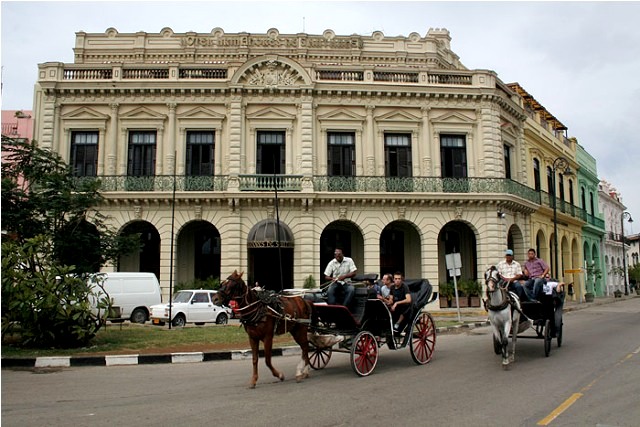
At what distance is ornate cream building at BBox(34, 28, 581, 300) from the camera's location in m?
25.0

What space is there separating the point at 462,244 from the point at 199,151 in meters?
14.4

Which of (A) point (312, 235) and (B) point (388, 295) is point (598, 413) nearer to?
(B) point (388, 295)

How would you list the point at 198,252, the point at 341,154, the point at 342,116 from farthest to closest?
the point at 198,252, the point at 341,154, the point at 342,116

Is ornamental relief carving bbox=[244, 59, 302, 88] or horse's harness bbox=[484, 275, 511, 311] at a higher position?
ornamental relief carving bbox=[244, 59, 302, 88]

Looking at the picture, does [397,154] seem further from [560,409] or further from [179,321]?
[560,409]

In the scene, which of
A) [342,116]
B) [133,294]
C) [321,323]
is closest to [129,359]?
[321,323]

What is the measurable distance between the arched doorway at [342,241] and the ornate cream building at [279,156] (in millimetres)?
60

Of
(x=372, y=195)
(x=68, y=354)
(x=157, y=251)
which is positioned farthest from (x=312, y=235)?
(x=68, y=354)

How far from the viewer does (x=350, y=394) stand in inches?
305

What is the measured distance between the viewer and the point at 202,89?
25500mm

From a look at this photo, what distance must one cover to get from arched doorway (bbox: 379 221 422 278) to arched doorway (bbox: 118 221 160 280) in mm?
11160

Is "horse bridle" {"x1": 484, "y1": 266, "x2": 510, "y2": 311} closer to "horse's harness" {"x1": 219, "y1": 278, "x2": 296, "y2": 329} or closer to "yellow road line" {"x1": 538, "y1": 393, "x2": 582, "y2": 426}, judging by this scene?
"yellow road line" {"x1": 538, "y1": 393, "x2": 582, "y2": 426}

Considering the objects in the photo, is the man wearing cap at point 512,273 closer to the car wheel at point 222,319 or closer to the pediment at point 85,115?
the car wheel at point 222,319

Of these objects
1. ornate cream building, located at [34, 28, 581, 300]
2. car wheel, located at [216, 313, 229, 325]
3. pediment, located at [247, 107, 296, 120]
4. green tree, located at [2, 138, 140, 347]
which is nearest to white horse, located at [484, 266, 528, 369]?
green tree, located at [2, 138, 140, 347]
